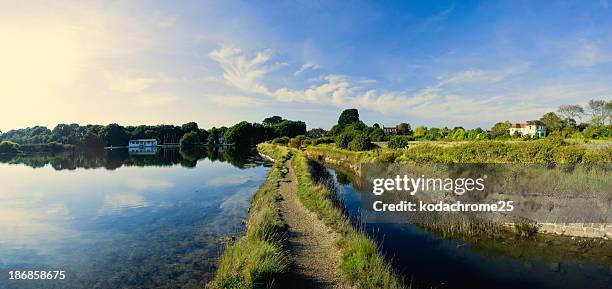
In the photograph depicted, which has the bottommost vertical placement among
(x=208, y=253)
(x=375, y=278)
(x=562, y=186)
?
(x=208, y=253)

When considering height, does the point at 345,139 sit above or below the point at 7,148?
above

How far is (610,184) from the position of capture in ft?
38.0

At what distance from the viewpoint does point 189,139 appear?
4692 inches

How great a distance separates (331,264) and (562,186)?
397 inches

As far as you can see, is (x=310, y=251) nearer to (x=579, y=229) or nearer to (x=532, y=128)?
(x=579, y=229)

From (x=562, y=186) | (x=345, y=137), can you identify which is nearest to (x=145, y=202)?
(x=562, y=186)

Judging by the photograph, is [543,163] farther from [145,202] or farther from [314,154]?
[314,154]

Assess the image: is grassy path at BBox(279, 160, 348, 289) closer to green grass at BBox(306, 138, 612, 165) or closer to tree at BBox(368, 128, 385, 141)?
green grass at BBox(306, 138, 612, 165)

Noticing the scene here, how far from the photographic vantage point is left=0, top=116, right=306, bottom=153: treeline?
9906 cm

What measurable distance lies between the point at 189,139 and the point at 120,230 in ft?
366

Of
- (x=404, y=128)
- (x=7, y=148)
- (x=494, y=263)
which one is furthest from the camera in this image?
(x=404, y=128)

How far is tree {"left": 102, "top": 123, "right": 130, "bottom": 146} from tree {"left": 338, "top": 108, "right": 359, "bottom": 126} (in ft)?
290

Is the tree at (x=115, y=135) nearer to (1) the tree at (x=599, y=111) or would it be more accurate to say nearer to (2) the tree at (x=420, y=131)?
(2) the tree at (x=420, y=131)

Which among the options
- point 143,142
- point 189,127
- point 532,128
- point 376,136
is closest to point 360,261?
point 376,136
